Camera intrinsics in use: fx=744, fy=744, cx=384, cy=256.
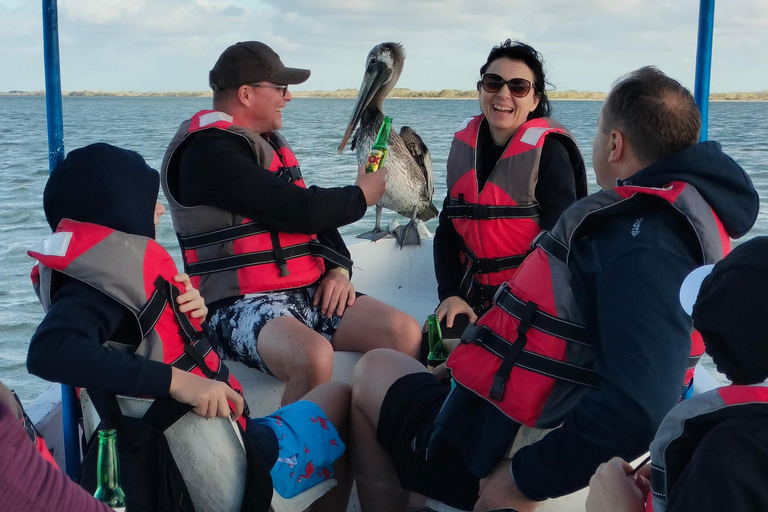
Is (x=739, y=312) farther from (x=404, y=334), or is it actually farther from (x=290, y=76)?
(x=290, y=76)

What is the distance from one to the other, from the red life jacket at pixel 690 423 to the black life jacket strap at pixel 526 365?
0.38 metres

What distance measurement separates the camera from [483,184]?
271 centimetres

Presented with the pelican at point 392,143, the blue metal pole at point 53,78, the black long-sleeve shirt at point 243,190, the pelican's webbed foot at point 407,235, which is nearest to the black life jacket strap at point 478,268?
the black long-sleeve shirt at point 243,190

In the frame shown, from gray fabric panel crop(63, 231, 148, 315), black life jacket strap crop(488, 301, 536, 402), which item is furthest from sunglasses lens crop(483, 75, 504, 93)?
gray fabric panel crop(63, 231, 148, 315)

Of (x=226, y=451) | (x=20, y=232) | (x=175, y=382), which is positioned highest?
(x=175, y=382)

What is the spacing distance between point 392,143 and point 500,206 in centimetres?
218

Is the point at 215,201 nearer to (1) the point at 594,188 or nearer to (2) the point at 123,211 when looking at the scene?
(2) the point at 123,211

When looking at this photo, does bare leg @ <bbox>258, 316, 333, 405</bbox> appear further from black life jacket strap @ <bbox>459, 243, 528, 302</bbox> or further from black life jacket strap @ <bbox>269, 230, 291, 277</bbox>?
black life jacket strap @ <bbox>459, 243, 528, 302</bbox>

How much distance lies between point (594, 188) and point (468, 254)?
31.7 feet

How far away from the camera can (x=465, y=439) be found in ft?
5.04

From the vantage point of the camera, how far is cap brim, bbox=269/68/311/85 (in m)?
2.60

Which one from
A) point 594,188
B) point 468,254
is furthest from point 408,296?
point 594,188

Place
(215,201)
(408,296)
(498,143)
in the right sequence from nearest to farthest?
(215,201) < (498,143) < (408,296)

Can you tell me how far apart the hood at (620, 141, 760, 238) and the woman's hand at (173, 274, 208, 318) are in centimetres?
97
